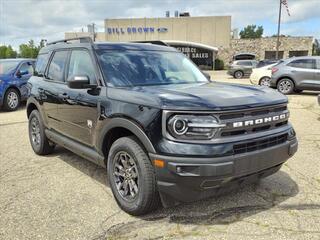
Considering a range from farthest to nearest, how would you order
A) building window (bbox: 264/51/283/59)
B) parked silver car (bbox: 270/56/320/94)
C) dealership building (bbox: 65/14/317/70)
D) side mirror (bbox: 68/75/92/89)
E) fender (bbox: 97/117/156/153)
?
1. building window (bbox: 264/51/283/59)
2. dealership building (bbox: 65/14/317/70)
3. parked silver car (bbox: 270/56/320/94)
4. side mirror (bbox: 68/75/92/89)
5. fender (bbox: 97/117/156/153)

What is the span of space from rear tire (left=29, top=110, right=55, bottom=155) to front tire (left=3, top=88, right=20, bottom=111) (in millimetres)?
5934

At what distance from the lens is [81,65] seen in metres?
4.85

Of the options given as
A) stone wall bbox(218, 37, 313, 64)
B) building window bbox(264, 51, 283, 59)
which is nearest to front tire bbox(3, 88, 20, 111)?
stone wall bbox(218, 37, 313, 64)

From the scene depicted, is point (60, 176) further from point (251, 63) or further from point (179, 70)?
point (251, 63)

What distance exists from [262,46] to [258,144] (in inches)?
1857

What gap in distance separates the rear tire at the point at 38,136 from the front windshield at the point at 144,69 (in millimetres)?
2146

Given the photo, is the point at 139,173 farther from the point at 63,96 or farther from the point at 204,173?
the point at 63,96

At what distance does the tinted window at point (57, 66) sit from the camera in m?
5.36

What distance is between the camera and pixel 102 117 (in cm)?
412

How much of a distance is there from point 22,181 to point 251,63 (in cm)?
2676

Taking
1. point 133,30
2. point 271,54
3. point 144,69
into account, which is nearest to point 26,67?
point 144,69

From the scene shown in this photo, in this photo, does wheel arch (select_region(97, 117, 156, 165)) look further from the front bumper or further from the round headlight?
the round headlight

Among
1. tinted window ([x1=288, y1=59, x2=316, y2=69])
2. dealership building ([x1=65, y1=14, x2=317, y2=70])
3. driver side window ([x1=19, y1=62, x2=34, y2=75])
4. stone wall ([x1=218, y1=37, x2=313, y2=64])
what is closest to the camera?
driver side window ([x1=19, y1=62, x2=34, y2=75])

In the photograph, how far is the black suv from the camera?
129 inches
